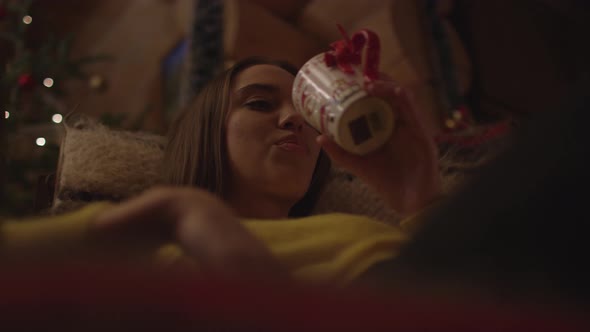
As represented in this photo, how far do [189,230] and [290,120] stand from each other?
1.74ft

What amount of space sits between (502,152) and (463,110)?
1574mm

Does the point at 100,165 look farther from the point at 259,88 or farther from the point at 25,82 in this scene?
the point at 25,82

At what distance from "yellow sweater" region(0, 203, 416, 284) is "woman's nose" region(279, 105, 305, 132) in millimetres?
223

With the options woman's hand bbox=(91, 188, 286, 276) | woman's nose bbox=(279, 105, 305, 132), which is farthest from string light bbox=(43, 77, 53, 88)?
woman's hand bbox=(91, 188, 286, 276)

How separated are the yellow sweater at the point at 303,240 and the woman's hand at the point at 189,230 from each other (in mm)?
14

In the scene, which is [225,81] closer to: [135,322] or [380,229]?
[380,229]

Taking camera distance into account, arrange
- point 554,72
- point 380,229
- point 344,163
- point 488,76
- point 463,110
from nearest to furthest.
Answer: point 380,229 → point 344,163 → point 463,110 → point 488,76 → point 554,72

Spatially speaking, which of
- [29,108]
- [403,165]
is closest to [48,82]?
[29,108]

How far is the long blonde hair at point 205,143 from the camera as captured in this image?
3.14ft

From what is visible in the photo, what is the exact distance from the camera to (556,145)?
1.24 ft

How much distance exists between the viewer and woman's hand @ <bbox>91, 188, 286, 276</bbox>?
404 mm

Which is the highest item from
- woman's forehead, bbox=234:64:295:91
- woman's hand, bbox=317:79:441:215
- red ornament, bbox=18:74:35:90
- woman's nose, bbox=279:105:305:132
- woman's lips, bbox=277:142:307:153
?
woman's forehead, bbox=234:64:295:91

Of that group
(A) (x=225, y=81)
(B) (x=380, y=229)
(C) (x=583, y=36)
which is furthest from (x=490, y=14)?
(B) (x=380, y=229)

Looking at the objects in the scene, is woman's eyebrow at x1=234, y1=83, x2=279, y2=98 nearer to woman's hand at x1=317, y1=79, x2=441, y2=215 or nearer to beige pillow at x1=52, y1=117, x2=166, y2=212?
woman's hand at x1=317, y1=79, x2=441, y2=215
